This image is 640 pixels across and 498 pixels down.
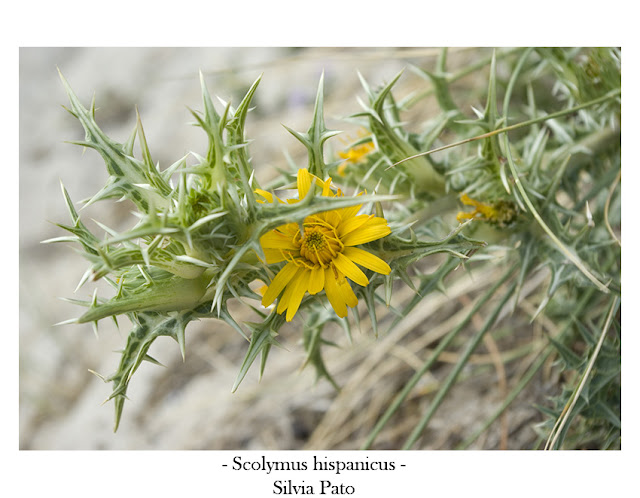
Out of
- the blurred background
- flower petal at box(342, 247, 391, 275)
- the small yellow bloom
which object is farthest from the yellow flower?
the blurred background

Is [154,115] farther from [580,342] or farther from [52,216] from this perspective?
[580,342]

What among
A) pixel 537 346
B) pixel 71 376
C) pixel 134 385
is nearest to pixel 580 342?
pixel 537 346

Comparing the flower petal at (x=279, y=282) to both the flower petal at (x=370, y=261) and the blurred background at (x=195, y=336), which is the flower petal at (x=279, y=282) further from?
the blurred background at (x=195, y=336)

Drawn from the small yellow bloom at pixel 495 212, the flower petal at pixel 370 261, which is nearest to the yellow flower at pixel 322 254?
the flower petal at pixel 370 261

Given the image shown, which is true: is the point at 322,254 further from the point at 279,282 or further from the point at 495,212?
the point at 495,212

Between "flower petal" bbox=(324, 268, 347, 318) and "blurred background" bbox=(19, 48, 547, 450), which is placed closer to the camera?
"flower petal" bbox=(324, 268, 347, 318)

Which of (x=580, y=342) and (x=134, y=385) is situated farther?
(x=134, y=385)

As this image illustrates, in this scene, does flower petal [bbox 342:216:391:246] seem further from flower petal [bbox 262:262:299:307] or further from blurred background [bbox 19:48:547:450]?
blurred background [bbox 19:48:547:450]
